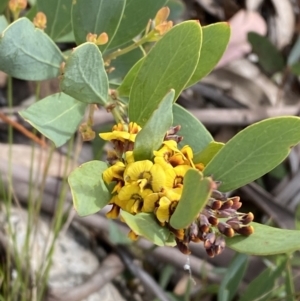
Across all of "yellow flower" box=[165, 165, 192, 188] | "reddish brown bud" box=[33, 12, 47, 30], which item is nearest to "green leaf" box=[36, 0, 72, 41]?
"reddish brown bud" box=[33, 12, 47, 30]

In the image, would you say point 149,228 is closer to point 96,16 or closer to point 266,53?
point 96,16

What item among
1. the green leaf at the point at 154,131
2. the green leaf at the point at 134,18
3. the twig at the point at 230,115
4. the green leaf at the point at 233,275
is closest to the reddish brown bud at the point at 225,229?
the green leaf at the point at 154,131

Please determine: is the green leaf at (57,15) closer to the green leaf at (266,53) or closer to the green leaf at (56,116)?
the green leaf at (56,116)

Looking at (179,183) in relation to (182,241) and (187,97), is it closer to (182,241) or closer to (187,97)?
(182,241)

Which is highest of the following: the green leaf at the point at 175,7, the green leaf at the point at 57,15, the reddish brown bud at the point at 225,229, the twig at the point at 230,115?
the green leaf at the point at 57,15

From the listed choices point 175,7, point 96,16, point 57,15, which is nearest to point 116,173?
point 96,16
